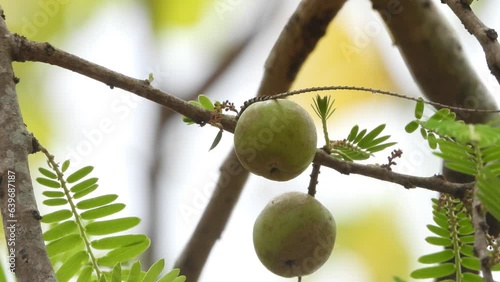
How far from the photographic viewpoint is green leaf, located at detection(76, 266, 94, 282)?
3.01ft

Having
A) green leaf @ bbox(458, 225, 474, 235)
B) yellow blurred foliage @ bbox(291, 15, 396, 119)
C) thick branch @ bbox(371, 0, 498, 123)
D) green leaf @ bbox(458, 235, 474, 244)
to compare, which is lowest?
green leaf @ bbox(458, 235, 474, 244)

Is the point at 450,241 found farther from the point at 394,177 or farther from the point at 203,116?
the point at 203,116

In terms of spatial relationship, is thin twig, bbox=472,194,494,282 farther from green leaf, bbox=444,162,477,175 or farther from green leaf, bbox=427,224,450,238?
green leaf, bbox=427,224,450,238

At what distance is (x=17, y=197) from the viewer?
0.72 meters

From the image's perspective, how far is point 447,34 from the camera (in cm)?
135

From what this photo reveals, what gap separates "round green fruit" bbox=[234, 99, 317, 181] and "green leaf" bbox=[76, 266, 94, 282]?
277 mm

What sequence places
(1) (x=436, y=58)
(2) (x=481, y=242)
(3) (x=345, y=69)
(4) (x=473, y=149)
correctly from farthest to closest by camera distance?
1. (3) (x=345, y=69)
2. (1) (x=436, y=58)
3. (4) (x=473, y=149)
4. (2) (x=481, y=242)

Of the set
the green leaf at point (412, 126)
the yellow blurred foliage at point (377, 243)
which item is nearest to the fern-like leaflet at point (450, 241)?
the green leaf at point (412, 126)

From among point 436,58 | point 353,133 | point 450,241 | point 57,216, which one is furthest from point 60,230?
point 436,58

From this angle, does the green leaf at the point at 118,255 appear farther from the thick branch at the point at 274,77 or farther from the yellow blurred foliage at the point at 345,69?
the yellow blurred foliage at the point at 345,69

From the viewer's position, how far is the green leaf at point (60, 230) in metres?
0.94

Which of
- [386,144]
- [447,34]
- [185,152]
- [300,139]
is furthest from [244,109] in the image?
[185,152]

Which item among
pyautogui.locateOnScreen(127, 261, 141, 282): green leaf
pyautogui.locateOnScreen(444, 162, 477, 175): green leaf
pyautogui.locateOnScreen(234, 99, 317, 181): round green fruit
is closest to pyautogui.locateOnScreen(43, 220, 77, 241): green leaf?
pyautogui.locateOnScreen(127, 261, 141, 282): green leaf

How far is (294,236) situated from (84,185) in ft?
1.00
